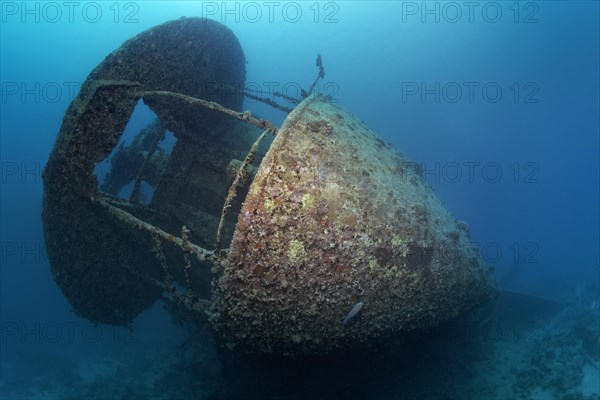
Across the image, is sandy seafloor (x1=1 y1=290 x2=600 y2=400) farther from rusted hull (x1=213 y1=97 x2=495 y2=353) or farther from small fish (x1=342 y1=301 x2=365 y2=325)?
small fish (x1=342 y1=301 x2=365 y2=325)

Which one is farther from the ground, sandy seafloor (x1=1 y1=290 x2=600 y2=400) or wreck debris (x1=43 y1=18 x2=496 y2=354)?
wreck debris (x1=43 y1=18 x2=496 y2=354)

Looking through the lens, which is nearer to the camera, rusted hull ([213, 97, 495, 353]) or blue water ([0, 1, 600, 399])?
rusted hull ([213, 97, 495, 353])

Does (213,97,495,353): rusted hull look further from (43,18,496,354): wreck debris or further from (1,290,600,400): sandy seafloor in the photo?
(1,290,600,400): sandy seafloor

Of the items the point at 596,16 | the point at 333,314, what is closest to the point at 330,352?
the point at 333,314

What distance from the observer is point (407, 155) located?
22453mm

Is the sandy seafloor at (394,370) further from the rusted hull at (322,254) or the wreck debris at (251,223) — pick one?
the wreck debris at (251,223)

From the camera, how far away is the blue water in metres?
7.97

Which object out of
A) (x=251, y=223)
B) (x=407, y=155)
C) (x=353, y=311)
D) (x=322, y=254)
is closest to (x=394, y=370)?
(x=353, y=311)

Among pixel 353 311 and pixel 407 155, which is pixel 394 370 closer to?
pixel 353 311

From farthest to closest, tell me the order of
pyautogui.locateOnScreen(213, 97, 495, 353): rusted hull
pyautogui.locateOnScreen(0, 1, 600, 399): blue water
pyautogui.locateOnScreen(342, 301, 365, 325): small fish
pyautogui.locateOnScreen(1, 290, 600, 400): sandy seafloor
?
pyautogui.locateOnScreen(0, 1, 600, 399): blue water < pyautogui.locateOnScreen(1, 290, 600, 400): sandy seafloor < pyautogui.locateOnScreen(342, 301, 365, 325): small fish < pyautogui.locateOnScreen(213, 97, 495, 353): rusted hull

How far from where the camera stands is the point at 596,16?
50.2m

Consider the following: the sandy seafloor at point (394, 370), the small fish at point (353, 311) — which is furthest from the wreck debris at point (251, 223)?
the sandy seafloor at point (394, 370)

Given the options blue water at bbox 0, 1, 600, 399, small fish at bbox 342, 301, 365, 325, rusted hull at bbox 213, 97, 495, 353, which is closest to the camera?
rusted hull at bbox 213, 97, 495, 353

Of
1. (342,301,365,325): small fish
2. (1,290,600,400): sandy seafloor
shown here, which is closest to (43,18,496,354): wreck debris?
(342,301,365,325): small fish
